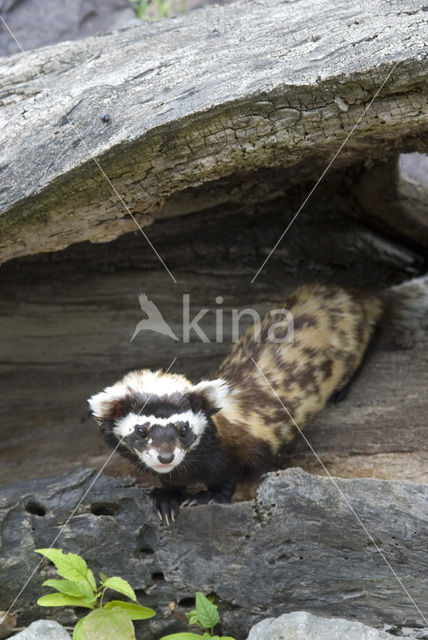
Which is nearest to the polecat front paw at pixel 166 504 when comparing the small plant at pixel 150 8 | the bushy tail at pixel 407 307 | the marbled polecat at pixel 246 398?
the marbled polecat at pixel 246 398

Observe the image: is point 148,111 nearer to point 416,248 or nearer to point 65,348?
point 65,348

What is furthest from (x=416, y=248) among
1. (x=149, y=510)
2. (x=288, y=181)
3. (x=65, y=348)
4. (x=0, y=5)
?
(x=0, y=5)

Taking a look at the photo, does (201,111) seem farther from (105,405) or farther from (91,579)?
(91,579)

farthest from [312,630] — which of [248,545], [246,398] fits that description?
[246,398]

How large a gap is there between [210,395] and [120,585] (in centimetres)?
98

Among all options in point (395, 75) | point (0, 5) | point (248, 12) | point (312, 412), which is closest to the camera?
point (395, 75)

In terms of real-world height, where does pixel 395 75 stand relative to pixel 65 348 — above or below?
above

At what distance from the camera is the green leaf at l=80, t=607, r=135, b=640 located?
3076 millimetres

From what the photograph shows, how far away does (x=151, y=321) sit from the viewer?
205 inches

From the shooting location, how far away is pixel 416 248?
5.35m

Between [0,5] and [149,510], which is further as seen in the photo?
[0,5]

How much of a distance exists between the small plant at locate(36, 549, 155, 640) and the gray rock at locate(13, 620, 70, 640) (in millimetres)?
96

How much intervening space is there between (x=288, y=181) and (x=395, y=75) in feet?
5.27

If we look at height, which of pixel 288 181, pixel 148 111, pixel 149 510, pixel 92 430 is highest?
pixel 148 111
